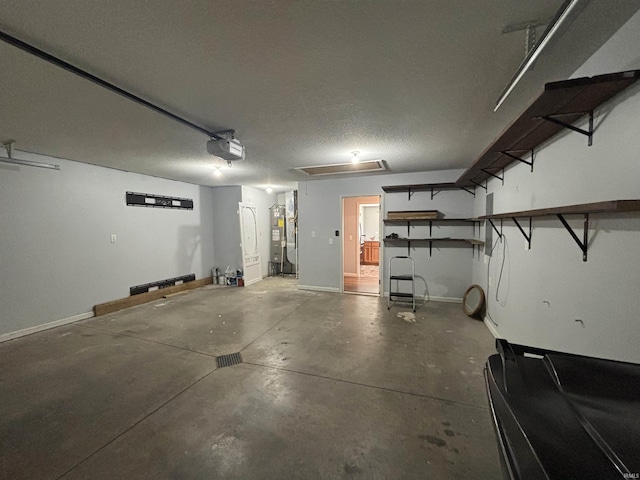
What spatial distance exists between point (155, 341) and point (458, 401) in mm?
3510

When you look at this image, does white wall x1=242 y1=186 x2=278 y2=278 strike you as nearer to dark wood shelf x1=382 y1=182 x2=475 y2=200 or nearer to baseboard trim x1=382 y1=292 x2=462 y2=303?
dark wood shelf x1=382 y1=182 x2=475 y2=200

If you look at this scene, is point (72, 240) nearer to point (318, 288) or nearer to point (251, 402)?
point (251, 402)

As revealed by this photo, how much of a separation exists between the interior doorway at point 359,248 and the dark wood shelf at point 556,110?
3088 mm

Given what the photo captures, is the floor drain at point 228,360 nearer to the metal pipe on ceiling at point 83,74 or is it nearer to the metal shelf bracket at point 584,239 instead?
the metal pipe on ceiling at point 83,74

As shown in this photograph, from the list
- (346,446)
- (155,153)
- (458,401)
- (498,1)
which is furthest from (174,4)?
(458,401)

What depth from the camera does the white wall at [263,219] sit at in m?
6.97

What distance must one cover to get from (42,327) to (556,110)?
242 inches

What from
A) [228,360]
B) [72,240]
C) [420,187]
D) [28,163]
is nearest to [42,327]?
[72,240]

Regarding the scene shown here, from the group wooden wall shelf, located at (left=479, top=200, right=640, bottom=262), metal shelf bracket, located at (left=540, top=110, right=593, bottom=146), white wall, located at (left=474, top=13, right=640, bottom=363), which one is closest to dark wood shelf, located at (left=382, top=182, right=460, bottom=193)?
white wall, located at (left=474, top=13, right=640, bottom=363)

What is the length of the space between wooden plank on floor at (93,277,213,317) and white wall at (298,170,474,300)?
2687 millimetres

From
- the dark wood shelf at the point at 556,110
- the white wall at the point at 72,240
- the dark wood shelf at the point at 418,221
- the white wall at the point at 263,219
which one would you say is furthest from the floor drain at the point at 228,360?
the white wall at the point at 263,219

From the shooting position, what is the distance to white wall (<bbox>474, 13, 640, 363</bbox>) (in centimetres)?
123

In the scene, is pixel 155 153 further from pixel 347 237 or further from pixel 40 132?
pixel 347 237

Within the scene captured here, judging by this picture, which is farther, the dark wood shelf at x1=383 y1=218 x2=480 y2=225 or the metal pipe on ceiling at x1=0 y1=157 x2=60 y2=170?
the dark wood shelf at x1=383 y1=218 x2=480 y2=225
